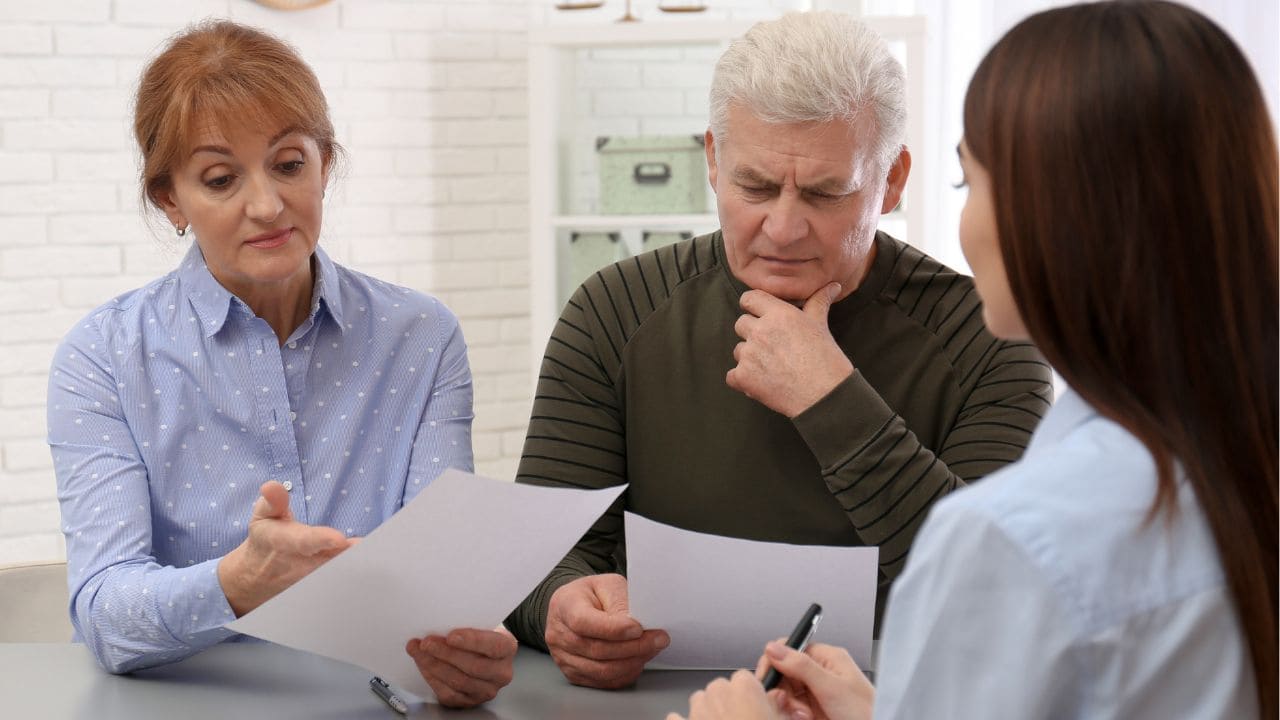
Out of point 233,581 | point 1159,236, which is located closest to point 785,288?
point 233,581

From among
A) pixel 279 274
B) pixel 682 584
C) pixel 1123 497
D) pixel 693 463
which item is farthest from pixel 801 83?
pixel 1123 497

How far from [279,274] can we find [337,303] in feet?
0.38

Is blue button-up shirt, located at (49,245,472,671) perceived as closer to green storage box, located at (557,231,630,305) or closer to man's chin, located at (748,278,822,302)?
man's chin, located at (748,278,822,302)

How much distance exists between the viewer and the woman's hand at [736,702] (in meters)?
0.92

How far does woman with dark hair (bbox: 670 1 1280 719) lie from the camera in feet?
2.21

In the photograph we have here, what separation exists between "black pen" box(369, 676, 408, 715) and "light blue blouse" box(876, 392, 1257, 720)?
637 mm

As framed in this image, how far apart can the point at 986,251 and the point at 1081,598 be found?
22 cm

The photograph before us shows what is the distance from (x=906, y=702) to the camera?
2.40 ft

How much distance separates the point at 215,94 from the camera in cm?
156

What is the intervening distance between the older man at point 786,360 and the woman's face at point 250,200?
0.35 meters

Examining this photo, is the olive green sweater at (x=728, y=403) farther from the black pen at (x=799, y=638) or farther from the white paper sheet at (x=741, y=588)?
the black pen at (x=799, y=638)

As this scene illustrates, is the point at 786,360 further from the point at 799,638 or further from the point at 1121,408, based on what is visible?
the point at 1121,408

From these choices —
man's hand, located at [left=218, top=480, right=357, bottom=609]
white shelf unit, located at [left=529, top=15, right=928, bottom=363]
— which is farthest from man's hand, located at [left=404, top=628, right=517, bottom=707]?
white shelf unit, located at [left=529, top=15, right=928, bottom=363]

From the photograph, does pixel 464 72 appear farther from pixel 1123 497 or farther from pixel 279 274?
pixel 1123 497
